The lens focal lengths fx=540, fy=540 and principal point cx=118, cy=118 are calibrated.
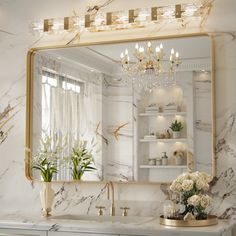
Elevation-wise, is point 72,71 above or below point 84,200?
above

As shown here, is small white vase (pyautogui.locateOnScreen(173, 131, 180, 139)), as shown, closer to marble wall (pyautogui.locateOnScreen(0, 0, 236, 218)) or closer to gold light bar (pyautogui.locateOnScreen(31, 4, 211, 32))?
marble wall (pyautogui.locateOnScreen(0, 0, 236, 218))

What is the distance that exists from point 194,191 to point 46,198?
1.06 m

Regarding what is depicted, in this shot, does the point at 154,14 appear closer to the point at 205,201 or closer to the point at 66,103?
the point at 66,103

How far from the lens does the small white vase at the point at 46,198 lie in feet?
12.2

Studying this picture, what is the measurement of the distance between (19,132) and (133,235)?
137 cm

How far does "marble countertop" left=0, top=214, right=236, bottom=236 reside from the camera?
3.07 m

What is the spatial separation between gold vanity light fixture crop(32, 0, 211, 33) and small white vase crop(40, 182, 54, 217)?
1.15m

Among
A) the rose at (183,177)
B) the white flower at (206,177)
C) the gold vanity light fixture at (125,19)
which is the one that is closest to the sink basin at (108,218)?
the rose at (183,177)

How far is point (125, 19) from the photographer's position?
12.4 feet

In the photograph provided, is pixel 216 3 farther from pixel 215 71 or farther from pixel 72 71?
pixel 72 71

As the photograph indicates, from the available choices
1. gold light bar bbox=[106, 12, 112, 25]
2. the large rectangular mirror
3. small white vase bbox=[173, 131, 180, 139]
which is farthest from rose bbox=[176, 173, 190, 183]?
gold light bar bbox=[106, 12, 112, 25]

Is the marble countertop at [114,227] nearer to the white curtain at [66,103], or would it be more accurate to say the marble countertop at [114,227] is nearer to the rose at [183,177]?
the rose at [183,177]

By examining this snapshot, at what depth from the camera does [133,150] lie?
12.1 feet

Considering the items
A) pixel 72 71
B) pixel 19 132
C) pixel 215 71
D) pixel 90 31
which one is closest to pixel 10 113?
pixel 19 132
